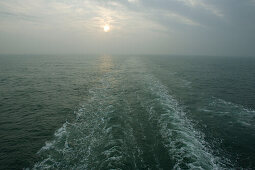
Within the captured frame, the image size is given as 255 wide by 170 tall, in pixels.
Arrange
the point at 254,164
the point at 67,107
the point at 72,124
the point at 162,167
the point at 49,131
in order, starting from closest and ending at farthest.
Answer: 1. the point at 162,167
2. the point at 254,164
3. the point at 49,131
4. the point at 72,124
5. the point at 67,107

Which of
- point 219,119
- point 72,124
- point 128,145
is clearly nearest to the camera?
point 128,145

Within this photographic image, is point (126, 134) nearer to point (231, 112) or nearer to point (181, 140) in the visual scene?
point (181, 140)

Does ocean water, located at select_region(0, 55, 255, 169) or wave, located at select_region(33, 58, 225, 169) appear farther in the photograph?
ocean water, located at select_region(0, 55, 255, 169)

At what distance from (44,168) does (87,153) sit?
2.42 metres

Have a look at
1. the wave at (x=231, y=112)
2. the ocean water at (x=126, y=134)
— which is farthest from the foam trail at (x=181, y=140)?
the wave at (x=231, y=112)

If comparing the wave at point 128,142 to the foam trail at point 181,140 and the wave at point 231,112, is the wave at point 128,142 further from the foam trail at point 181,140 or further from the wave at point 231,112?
the wave at point 231,112

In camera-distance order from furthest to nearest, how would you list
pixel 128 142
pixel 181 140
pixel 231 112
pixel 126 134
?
pixel 231 112 → pixel 126 134 → pixel 181 140 → pixel 128 142

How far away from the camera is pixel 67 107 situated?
1875 centimetres

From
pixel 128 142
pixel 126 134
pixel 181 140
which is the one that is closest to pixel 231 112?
pixel 181 140

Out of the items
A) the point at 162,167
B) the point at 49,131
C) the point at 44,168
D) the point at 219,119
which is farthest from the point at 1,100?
the point at 219,119

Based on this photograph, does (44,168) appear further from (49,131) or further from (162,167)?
(162,167)

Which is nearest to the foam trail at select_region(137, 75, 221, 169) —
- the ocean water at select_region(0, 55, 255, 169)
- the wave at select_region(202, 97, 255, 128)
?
the ocean water at select_region(0, 55, 255, 169)

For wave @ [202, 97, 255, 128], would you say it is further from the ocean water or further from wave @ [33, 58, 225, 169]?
wave @ [33, 58, 225, 169]

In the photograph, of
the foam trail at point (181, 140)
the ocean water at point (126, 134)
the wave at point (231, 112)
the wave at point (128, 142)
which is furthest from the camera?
the wave at point (231, 112)
